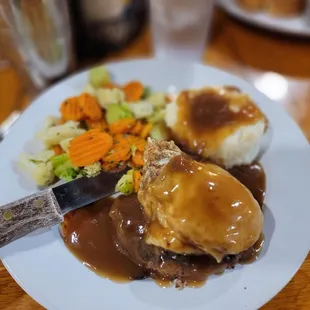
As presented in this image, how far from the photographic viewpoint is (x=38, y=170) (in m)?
1.65

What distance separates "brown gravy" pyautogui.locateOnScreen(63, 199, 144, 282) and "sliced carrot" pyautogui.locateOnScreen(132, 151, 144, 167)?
0.21 metres

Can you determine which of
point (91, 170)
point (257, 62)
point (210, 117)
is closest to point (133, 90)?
point (210, 117)

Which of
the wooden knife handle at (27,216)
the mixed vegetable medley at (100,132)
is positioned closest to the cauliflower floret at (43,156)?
the mixed vegetable medley at (100,132)

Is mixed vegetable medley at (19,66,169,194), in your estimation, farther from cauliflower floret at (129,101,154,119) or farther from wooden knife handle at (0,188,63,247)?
wooden knife handle at (0,188,63,247)

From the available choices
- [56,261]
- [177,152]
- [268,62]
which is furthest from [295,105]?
[56,261]

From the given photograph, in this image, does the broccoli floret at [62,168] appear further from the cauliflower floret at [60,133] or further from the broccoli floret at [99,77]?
the broccoli floret at [99,77]

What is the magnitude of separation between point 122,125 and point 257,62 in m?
1.12

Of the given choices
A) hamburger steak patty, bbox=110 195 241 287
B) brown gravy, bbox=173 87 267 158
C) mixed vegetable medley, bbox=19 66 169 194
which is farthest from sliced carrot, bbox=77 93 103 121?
hamburger steak patty, bbox=110 195 241 287

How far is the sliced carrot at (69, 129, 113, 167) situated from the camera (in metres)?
1.67

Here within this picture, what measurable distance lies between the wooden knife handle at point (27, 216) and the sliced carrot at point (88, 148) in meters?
0.21

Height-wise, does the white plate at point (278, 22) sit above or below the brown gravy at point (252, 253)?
above

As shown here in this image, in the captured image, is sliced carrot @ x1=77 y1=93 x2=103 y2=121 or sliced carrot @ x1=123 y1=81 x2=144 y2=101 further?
sliced carrot @ x1=123 y1=81 x2=144 y2=101

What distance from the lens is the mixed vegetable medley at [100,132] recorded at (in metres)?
1.67

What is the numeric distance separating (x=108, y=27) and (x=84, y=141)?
103 cm
